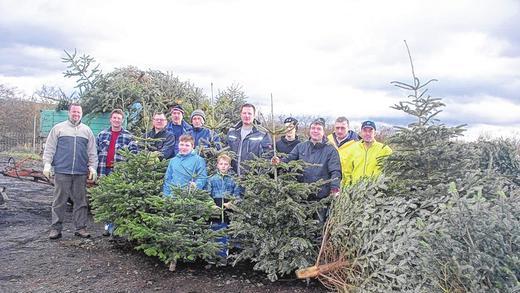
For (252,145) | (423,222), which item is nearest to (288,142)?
(252,145)

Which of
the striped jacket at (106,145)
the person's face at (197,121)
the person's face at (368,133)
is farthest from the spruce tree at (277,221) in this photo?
the striped jacket at (106,145)

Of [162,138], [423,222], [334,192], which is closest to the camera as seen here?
[423,222]

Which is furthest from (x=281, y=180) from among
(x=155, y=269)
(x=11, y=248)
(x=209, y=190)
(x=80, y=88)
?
(x=80, y=88)

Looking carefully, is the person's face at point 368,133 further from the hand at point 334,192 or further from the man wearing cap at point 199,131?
the man wearing cap at point 199,131

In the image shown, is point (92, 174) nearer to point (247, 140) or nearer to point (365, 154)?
point (247, 140)

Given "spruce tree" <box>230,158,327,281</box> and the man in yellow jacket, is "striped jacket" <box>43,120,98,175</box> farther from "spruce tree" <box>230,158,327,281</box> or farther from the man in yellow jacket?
the man in yellow jacket

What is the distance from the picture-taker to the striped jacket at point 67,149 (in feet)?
23.9

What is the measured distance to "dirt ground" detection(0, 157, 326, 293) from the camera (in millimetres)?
5641

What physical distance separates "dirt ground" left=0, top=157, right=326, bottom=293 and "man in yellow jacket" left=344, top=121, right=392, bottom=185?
1.61 meters

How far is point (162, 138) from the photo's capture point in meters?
7.09

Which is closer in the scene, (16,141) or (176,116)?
(176,116)

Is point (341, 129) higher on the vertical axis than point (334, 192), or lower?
higher

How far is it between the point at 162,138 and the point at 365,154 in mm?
3064

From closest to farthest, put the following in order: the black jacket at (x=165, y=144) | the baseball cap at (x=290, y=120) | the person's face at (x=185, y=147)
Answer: the person's face at (x=185, y=147) < the baseball cap at (x=290, y=120) < the black jacket at (x=165, y=144)
